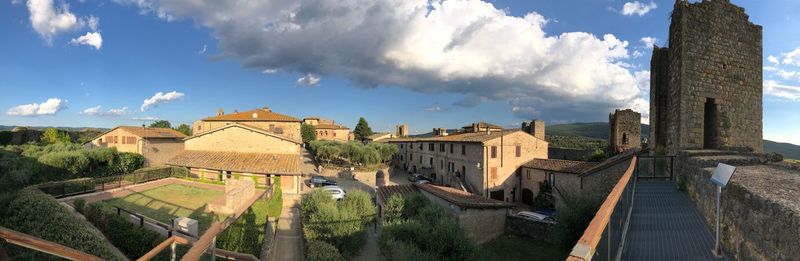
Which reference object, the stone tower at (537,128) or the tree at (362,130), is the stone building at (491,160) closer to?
the stone tower at (537,128)

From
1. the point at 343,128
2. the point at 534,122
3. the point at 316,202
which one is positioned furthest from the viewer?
the point at 343,128

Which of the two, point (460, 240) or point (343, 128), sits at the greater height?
point (343, 128)

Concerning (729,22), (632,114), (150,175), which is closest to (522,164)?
(632,114)

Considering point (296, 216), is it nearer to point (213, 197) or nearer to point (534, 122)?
point (213, 197)

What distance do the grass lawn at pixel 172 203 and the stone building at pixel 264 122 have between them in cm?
2614

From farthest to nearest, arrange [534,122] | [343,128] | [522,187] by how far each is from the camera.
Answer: [343,128], [534,122], [522,187]

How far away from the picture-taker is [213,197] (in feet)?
65.1

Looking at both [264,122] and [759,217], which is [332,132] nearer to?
[264,122]

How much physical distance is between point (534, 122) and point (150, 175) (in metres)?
35.3

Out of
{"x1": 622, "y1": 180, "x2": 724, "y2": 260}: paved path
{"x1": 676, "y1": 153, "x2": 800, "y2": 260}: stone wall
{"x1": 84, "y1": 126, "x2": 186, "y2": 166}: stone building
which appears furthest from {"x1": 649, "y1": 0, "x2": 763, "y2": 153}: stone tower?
{"x1": 84, "y1": 126, "x2": 186, "y2": 166}: stone building

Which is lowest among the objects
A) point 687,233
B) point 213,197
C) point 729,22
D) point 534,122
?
point 213,197

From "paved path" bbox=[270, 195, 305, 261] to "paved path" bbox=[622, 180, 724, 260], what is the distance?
1360 centimetres

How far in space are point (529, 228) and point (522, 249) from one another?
1728 millimetres

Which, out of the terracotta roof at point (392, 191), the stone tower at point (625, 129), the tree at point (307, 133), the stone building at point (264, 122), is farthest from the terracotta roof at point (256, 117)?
the stone tower at point (625, 129)
